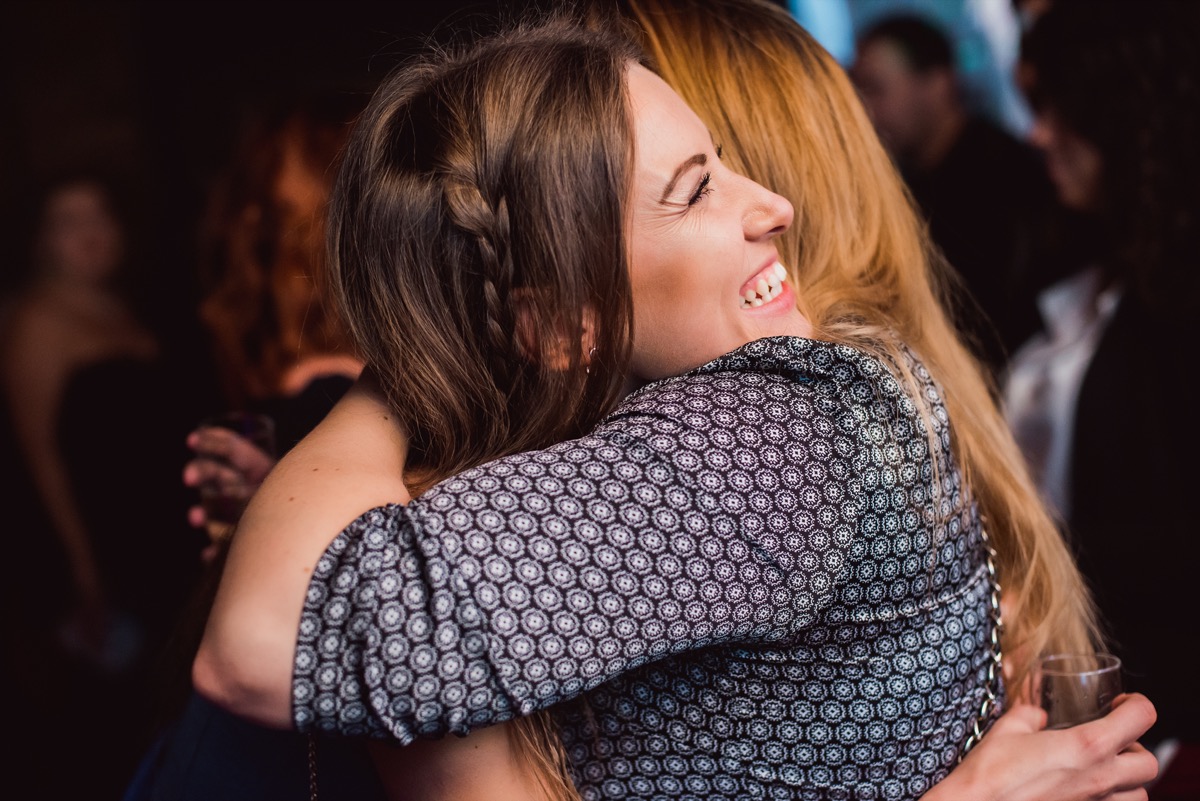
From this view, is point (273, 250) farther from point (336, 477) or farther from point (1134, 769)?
Answer: point (1134, 769)

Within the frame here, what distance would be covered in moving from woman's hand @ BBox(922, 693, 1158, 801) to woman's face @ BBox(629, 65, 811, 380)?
1.62ft

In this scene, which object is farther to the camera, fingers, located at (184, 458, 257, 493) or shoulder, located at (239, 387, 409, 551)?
fingers, located at (184, 458, 257, 493)

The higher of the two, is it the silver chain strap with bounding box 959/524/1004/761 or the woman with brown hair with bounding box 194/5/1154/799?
the woman with brown hair with bounding box 194/5/1154/799

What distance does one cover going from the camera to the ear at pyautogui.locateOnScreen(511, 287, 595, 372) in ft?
3.84

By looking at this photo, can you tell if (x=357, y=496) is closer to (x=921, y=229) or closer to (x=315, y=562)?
(x=315, y=562)

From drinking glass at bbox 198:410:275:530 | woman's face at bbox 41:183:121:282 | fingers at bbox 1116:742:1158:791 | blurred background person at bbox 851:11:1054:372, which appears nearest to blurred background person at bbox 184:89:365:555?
drinking glass at bbox 198:410:275:530

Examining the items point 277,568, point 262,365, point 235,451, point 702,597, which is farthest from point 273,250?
point 702,597

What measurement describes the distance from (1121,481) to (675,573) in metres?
1.79

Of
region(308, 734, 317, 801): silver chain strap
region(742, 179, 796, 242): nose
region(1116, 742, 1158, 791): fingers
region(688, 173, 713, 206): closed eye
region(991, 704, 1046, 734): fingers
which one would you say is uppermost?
region(688, 173, 713, 206): closed eye

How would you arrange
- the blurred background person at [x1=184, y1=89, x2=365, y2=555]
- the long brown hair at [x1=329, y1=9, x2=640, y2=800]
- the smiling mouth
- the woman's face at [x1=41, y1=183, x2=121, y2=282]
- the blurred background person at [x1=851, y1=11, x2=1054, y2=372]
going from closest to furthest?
the long brown hair at [x1=329, y1=9, x2=640, y2=800] < the smiling mouth < the blurred background person at [x1=184, y1=89, x2=365, y2=555] < the blurred background person at [x1=851, y1=11, x2=1054, y2=372] < the woman's face at [x1=41, y1=183, x2=121, y2=282]

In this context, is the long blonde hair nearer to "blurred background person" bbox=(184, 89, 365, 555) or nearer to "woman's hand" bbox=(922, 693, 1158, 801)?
"woman's hand" bbox=(922, 693, 1158, 801)

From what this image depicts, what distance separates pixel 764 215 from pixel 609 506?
0.41 meters

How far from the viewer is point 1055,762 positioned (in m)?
1.23

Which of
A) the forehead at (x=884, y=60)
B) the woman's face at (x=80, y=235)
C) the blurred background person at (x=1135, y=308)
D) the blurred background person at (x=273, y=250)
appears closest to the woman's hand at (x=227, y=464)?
the blurred background person at (x=273, y=250)
